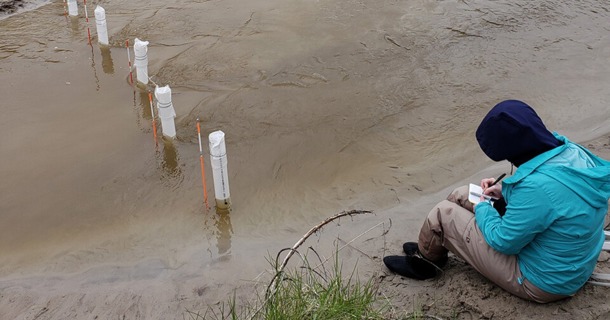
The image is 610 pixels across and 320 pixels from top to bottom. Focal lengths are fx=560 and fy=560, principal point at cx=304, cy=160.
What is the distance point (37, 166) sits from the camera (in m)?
6.61

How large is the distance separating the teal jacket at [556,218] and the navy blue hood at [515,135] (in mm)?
64

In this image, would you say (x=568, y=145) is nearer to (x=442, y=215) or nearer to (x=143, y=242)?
(x=442, y=215)

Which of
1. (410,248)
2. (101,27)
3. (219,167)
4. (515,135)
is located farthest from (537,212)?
(101,27)

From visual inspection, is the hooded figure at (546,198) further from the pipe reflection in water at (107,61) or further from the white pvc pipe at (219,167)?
the pipe reflection in water at (107,61)

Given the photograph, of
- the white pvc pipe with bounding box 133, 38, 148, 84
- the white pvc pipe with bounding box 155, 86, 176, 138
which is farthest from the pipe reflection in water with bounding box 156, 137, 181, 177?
the white pvc pipe with bounding box 133, 38, 148, 84

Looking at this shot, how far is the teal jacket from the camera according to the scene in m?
3.27

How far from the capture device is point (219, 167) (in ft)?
17.7

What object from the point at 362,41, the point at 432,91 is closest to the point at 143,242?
the point at 432,91

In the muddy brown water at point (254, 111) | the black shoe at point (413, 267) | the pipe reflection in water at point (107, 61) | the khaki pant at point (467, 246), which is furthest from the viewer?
the pipe reflection in water at point (107, 61)

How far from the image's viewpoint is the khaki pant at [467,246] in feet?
12.3

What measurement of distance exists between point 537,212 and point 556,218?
0.11 m

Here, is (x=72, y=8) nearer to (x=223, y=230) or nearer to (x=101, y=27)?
(x=101, y=27)

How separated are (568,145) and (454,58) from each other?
5.67 meters

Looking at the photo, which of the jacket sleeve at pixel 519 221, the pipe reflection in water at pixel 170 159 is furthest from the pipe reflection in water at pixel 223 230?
the jacket sleeve at pixel 519 221
